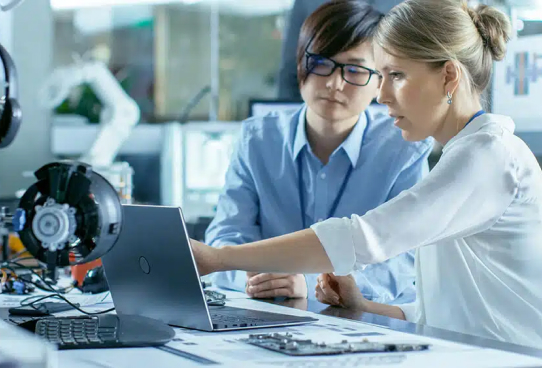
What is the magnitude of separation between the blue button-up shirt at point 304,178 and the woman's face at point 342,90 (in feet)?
0.25

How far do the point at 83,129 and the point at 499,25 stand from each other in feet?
13.3

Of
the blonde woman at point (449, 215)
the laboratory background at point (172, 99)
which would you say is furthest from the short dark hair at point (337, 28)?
the blonde woman at point (449, 215)

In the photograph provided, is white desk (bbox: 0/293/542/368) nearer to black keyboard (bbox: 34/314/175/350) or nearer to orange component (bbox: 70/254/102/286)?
black keyboard (bbox: 34/314/175/350)

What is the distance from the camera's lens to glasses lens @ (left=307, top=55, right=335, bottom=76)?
Result: 2.01 m

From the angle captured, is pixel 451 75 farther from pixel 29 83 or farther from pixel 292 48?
pixel 29 83

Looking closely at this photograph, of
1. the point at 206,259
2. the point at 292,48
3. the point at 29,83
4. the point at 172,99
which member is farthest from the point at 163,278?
the point at 172,99

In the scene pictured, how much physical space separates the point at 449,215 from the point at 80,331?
23.5 inches

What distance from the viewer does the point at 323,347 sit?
1.02 m

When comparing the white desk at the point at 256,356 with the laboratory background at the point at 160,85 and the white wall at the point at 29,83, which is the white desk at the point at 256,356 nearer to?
the laboratory background at the point at 160,85

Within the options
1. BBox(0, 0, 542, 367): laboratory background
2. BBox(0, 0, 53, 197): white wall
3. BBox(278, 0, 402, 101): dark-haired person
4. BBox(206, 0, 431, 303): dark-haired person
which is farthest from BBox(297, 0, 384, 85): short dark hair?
BBox(0, 0, 53, 197): white wall

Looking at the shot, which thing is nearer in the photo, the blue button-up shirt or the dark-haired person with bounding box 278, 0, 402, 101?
the blue button-up shirt

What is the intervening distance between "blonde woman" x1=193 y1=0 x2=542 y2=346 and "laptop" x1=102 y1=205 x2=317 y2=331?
0.34 ft

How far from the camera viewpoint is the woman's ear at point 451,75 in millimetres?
1442

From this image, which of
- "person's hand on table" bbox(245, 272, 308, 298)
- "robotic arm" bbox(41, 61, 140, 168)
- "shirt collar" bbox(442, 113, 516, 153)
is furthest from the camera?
"robotic arm" bbox(41, 61, 140, 168)
